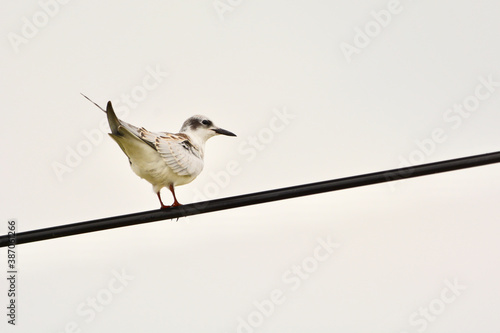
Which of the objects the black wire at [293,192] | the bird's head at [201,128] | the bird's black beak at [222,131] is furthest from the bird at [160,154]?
the black wire at [293,192]

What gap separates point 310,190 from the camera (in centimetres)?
476

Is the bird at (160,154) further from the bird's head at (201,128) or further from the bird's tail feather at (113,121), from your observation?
the bird's head at (201,128)

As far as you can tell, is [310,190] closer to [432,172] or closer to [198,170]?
[432,172]

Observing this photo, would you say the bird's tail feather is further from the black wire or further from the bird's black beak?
the bird's black beak

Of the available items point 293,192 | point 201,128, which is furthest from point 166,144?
point 293,192

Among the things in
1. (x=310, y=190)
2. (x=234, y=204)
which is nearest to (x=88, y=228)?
(x=234, y=204)

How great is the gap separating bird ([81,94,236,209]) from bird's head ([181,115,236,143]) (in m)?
0.13

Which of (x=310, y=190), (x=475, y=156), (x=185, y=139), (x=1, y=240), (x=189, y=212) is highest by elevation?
(x=185, y=139)

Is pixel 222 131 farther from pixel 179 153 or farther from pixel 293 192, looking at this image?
pixel 293 192

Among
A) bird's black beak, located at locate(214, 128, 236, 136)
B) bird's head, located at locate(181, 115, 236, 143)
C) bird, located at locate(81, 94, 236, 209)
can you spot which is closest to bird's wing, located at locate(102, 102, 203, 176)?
bird, located at locate(81, 94, 236, 209)

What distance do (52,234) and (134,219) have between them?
0.53m

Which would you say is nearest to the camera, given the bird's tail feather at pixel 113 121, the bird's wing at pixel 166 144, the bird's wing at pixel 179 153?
the bird's tail feather at pixel 113 121

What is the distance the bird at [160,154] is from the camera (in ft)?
20.2

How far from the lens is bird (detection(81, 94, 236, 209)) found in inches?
242
